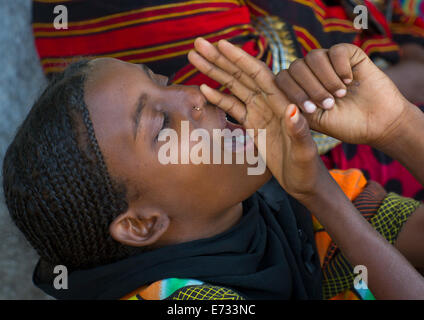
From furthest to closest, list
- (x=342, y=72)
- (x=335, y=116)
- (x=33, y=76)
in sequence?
(x=33, y=76), (x=335, y=116), (x=342, y=72)

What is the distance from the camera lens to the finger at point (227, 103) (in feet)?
3.98

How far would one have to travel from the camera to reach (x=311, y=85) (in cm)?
117

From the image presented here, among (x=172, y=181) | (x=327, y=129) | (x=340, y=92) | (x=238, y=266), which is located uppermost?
(x=340, y=92)

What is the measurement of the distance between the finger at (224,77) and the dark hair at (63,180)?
0.95 feet

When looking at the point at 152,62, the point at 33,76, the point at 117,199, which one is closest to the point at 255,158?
the point at 117,199

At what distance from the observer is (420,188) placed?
73.9 inches

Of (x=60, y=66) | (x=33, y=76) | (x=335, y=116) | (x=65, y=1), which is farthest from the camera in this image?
(x=33, y=76)

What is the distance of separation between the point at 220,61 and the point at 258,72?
10 centimetres

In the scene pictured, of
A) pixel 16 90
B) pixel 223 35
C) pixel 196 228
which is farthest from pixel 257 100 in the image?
pixel 16 90

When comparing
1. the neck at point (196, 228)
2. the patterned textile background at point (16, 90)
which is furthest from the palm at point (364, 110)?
the patterned textile background at point (16, 90)

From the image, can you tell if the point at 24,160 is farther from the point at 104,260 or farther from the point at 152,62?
the point at 152,62

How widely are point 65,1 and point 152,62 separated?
1.17ft

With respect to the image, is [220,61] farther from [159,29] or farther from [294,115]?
[159,29]

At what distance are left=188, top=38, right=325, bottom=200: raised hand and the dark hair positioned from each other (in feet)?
1.04
